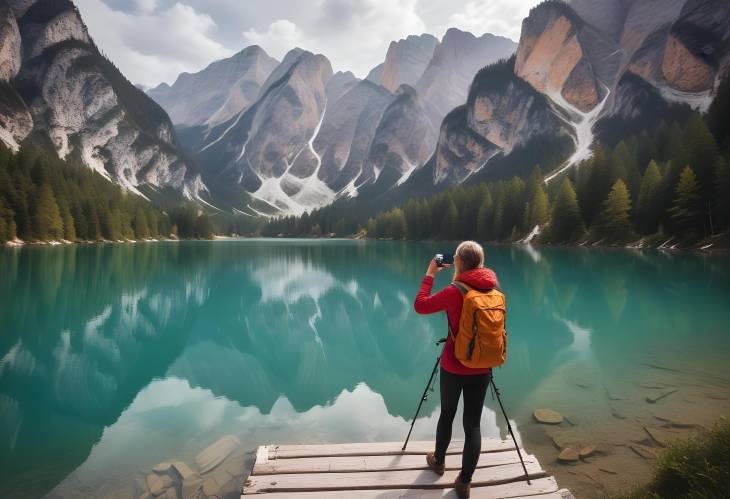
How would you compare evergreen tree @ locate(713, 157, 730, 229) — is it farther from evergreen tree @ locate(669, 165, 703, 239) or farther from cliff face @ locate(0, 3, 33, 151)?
cliff face @ locate(0, 3, 33, 151)

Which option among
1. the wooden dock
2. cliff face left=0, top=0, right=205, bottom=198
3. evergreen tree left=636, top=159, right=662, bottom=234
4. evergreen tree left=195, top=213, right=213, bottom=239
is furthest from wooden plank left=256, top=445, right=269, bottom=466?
cliff face left=0, top=0, right=205, bottom=198

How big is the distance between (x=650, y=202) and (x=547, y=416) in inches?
2313

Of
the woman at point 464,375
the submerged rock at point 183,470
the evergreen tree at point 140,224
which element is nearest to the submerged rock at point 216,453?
the submerged rock at point 183,470

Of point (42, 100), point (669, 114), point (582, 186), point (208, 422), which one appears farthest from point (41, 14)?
point (669, 114)

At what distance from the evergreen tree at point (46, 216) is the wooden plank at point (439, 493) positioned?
8211cm

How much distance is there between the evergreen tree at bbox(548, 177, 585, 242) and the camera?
67863mm

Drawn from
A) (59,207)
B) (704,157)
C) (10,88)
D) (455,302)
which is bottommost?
(455,302)

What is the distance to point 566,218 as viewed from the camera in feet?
229

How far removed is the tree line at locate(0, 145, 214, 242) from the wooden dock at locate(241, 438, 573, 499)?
75.8 m

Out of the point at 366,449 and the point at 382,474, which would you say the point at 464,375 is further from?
the point at 366,449

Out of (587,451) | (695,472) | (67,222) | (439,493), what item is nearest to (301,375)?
(587,451)

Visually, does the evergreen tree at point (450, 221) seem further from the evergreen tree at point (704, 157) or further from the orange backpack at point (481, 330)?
the orange backpack at point (481, 330)

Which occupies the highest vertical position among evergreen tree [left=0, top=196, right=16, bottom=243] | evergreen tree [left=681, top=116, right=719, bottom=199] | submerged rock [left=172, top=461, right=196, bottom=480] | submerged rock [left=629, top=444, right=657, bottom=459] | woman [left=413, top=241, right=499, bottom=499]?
evergreen tree [left=681, top=116, right=719, bottom=199]

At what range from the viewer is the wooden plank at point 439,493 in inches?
184
